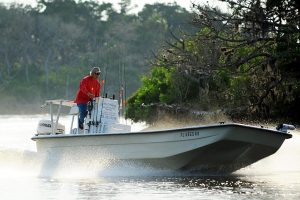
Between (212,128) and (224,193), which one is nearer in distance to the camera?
(224,193)

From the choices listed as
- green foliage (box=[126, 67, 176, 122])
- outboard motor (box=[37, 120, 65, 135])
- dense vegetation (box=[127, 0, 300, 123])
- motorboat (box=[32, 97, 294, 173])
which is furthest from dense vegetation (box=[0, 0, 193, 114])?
motorboat (box=[32, 97, 294, 173])

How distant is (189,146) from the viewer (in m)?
26.3

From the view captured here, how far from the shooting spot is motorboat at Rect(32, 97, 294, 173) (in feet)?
85.3

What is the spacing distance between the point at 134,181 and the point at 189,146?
1.48 meters

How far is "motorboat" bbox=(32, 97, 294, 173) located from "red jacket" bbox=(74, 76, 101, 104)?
230mm

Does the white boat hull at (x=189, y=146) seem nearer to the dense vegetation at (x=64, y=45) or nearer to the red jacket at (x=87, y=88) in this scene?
the red jacket at (x=87, y=88)

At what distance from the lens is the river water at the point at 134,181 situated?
23.5m

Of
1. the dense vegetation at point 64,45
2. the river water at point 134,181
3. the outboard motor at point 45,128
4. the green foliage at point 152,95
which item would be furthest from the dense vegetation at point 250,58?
the dense vegetation at point 64,45

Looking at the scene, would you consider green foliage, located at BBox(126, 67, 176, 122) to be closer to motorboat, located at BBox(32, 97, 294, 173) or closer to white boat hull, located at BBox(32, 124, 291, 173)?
motorboat, located at BBox(32, 97, 294, 173)

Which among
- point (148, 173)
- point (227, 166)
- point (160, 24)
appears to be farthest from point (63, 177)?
point (160, 24)

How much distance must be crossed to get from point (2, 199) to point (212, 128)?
5426 millimetres

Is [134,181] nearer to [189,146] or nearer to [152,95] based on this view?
[189,146]

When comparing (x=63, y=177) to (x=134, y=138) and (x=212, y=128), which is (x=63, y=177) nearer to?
(x=134, y=138)

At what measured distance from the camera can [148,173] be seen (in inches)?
1083
